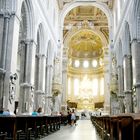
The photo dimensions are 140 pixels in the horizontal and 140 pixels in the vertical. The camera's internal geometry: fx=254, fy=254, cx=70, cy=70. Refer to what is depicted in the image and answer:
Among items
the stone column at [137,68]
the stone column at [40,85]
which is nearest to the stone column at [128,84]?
the stone column at [137,68]

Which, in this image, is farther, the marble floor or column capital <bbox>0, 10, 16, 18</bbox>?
column capital <bbox>0, 10, 16, 18</bbox>

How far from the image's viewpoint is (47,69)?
26.5 meters

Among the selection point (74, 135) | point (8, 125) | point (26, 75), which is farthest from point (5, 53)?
point (8, 125)

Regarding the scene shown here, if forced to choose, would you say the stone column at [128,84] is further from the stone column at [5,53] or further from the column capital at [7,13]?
the column capital at [7,13]

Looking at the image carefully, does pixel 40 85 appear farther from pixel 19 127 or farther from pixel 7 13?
pixel 19 127

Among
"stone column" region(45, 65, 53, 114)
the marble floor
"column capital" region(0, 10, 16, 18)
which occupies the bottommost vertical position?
the marble floor

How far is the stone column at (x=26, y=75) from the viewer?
17.3 meters

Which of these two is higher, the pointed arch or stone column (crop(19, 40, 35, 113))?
the pointed arch

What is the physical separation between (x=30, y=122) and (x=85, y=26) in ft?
100

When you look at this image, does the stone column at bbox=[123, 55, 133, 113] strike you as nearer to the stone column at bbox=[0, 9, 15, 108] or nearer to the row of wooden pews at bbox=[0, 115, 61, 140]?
the row of wooden pews at bbox=[0, 115, 61, 140]

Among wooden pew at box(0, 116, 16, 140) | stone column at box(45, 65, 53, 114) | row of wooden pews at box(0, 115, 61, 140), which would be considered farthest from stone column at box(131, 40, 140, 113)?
wooden pew at box(0, 116, 16, 140)

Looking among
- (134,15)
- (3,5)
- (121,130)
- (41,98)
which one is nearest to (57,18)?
(41,98)

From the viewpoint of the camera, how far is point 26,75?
58.2 ft

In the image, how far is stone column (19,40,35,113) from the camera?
1731 cm
